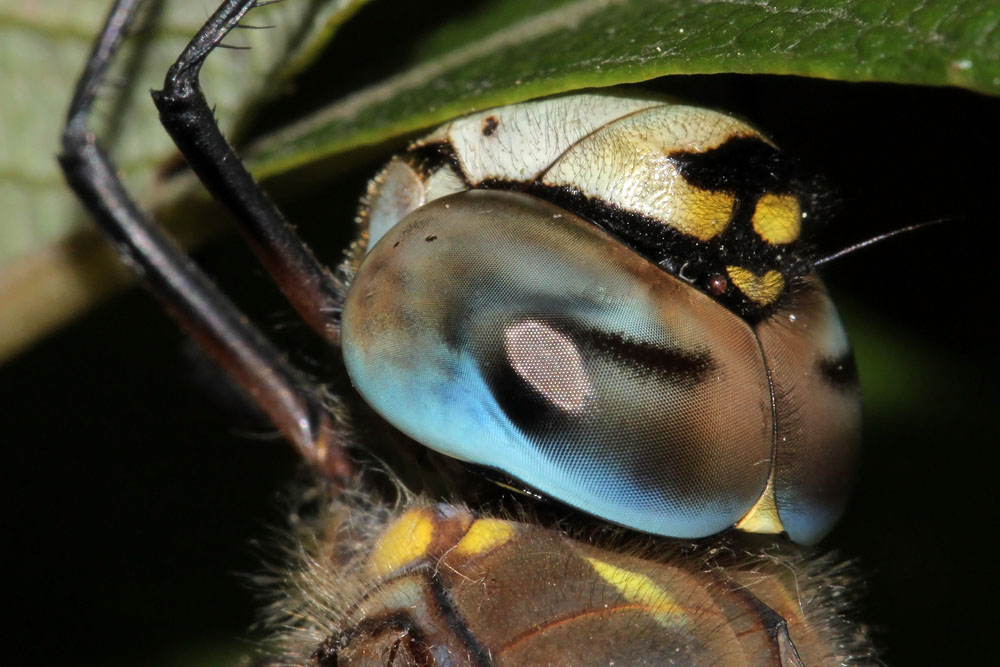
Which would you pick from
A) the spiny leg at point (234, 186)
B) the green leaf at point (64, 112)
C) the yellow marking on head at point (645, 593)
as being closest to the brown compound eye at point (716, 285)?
the yellow marking on head at point (645, 593)

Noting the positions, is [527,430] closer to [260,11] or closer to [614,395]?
[614,395]

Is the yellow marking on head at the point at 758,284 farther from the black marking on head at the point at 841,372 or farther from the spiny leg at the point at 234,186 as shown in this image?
the spiny leg at the point at 234,186

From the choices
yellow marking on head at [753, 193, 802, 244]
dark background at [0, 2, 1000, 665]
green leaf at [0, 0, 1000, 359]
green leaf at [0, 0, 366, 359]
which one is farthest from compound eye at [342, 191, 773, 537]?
green leaf at [0, 0, 366, 359]

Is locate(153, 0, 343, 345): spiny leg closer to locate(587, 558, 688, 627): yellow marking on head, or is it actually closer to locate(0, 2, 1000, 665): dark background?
locate(0, 2, 1000, 665): dark background

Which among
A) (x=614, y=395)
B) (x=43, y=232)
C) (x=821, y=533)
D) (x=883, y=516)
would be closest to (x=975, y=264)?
(x=883, y=516)

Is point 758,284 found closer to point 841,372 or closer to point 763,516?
point 841,372

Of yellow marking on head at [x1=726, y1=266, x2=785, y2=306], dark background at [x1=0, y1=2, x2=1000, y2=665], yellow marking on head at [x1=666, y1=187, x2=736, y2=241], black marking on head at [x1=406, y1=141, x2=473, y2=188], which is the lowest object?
dark background at [x1=0, y1=2, x2=1000, y2=665]
